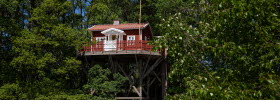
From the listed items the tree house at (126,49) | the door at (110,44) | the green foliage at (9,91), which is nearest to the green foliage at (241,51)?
the tree house at (126,49)

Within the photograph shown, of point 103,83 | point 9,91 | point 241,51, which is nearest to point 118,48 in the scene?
point 103,83

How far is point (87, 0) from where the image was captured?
3284 centimetres

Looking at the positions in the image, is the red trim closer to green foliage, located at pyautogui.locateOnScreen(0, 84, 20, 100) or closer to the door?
the door

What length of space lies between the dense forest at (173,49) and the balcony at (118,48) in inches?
34.1

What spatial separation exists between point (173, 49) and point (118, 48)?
9.86m

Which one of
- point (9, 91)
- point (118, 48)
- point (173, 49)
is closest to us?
point (173, 49)

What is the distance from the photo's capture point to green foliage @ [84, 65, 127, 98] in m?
18.3

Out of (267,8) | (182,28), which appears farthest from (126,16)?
(267,8)

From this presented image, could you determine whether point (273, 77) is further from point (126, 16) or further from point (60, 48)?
point (126, 16)

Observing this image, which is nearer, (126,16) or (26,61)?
(26,61)

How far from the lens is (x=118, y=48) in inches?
789

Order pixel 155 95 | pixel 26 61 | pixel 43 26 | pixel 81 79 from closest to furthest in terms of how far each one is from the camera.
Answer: pixel 26 61
pixel 43 26
pixel 81 79
pixel 155 95

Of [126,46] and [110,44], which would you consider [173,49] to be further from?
[110,44]

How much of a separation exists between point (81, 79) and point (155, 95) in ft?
25.3
